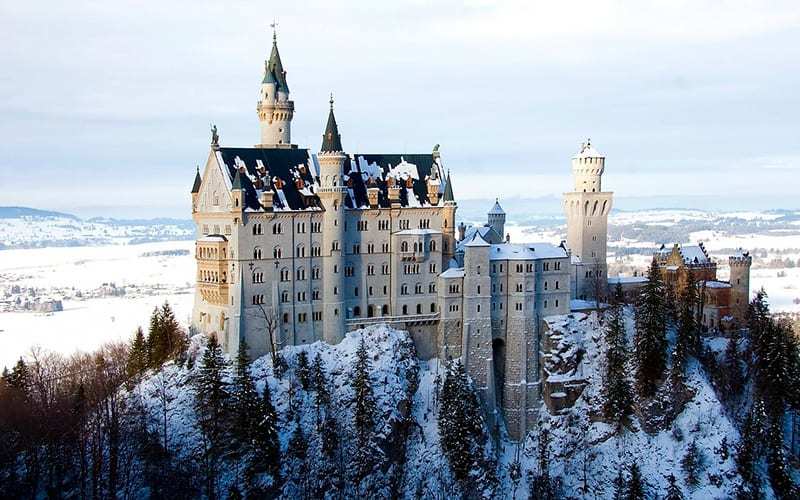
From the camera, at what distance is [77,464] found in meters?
79.9

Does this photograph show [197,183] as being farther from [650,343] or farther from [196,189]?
[650,343]

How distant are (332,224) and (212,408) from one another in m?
20.5

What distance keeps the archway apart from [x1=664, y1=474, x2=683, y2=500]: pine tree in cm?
1795

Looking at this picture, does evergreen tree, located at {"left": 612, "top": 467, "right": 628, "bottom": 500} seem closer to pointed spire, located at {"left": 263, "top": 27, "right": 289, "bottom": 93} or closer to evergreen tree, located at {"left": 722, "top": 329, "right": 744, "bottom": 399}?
evergreen tree, located at {"left": 722, "top": 329, "right": 744, "bottom": 399}

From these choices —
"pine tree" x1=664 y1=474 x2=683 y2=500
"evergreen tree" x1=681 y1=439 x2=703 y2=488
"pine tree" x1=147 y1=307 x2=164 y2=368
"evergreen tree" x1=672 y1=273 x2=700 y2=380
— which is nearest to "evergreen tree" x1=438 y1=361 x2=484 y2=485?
"pine tree" x1=664 y1=474 x2=683 y2=500

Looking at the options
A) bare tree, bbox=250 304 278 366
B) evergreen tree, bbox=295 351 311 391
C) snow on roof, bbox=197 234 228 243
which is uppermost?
snow on roof, bbox=197 234 228 243

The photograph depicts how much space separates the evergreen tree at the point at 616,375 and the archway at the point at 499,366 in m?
9.77

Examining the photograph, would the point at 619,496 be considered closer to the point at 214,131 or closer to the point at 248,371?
the point at 248,371

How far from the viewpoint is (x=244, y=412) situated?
82.1 meters

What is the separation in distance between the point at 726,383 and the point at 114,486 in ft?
186

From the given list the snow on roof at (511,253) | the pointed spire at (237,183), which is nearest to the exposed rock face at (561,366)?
the snow on roof at (511,253)

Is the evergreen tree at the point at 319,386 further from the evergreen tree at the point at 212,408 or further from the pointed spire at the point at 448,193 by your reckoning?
the pointed spire at the point at 448,193

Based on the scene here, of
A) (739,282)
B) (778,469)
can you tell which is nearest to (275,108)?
(739,282)

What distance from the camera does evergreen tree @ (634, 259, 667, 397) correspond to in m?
91.8
